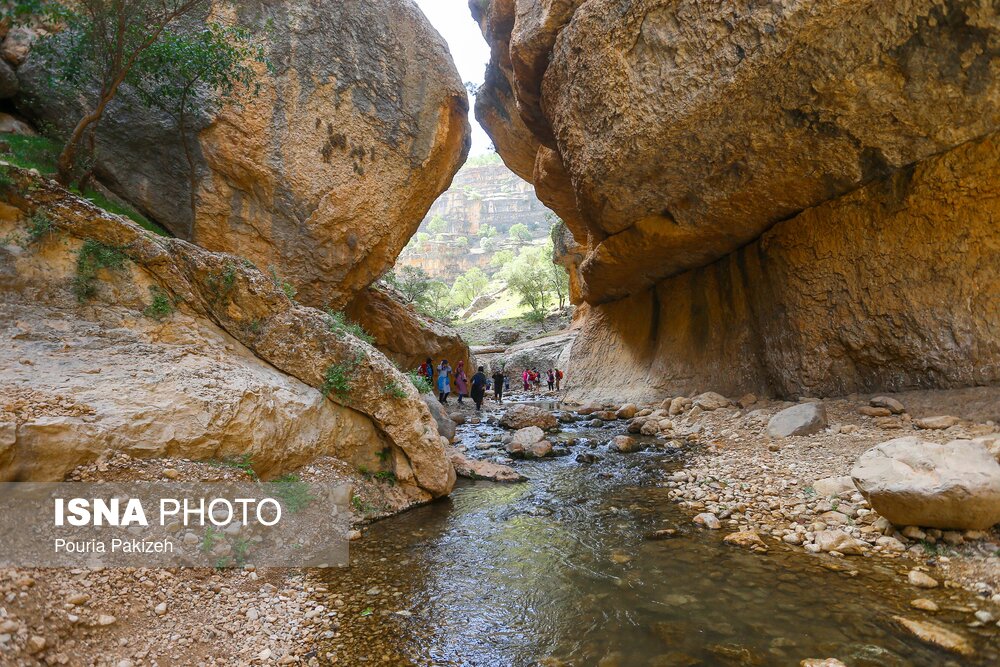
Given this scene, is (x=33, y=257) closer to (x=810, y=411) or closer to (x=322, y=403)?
(x=322, y=403)

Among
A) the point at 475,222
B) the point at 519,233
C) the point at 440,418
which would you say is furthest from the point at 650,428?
the point at 475,222

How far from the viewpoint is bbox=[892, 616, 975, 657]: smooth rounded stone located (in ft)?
10.6

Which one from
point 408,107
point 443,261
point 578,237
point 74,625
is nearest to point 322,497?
point 74,625

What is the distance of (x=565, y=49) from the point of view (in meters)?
10.8

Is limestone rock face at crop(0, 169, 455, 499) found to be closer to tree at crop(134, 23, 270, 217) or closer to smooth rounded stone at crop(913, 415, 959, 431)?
tree at crop(134, 23, 270, 217)

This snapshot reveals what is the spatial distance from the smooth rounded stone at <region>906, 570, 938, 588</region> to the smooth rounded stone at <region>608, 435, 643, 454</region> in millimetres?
5916

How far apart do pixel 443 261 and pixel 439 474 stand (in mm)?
96021

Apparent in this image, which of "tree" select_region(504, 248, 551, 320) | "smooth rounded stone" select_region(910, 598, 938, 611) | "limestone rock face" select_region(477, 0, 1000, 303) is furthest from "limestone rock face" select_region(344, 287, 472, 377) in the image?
"tree" select_region(504, 248, 551, 320)

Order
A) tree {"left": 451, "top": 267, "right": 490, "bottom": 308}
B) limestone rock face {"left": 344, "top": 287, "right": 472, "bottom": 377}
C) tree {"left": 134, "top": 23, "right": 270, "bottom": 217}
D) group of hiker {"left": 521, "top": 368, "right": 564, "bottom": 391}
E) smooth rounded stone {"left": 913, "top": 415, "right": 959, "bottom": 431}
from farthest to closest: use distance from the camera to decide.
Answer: tree {"left": 451, "top": 267, "right": 490, "bottom": 308} < group of hiker {"left": 521, "top": 368, "right": 564, "bottom": 391} < limestone rock face {"left": 344, "top": 287, "right": 472, "bottom": 377} < tree {"left": 134, "top": 23, "right": 270, "bottom": 217} < smooth rounded stone {"left": 913, "top": 415, "right": 959, "bottom": 431}

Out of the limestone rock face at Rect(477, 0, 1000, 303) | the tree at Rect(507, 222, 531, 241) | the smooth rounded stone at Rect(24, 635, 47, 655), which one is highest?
the tree at Rect(507, 222, 531, 241)

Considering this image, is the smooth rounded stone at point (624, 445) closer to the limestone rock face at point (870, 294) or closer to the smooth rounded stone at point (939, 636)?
the limestone rock face at point (870, 294)

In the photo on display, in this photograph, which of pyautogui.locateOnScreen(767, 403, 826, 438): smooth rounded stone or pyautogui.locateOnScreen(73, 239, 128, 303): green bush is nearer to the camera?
pyautogui.locateOnScreen(73, 239, 128, 303): green bush

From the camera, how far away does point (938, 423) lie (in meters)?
7.49

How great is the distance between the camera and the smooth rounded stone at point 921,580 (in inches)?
158
